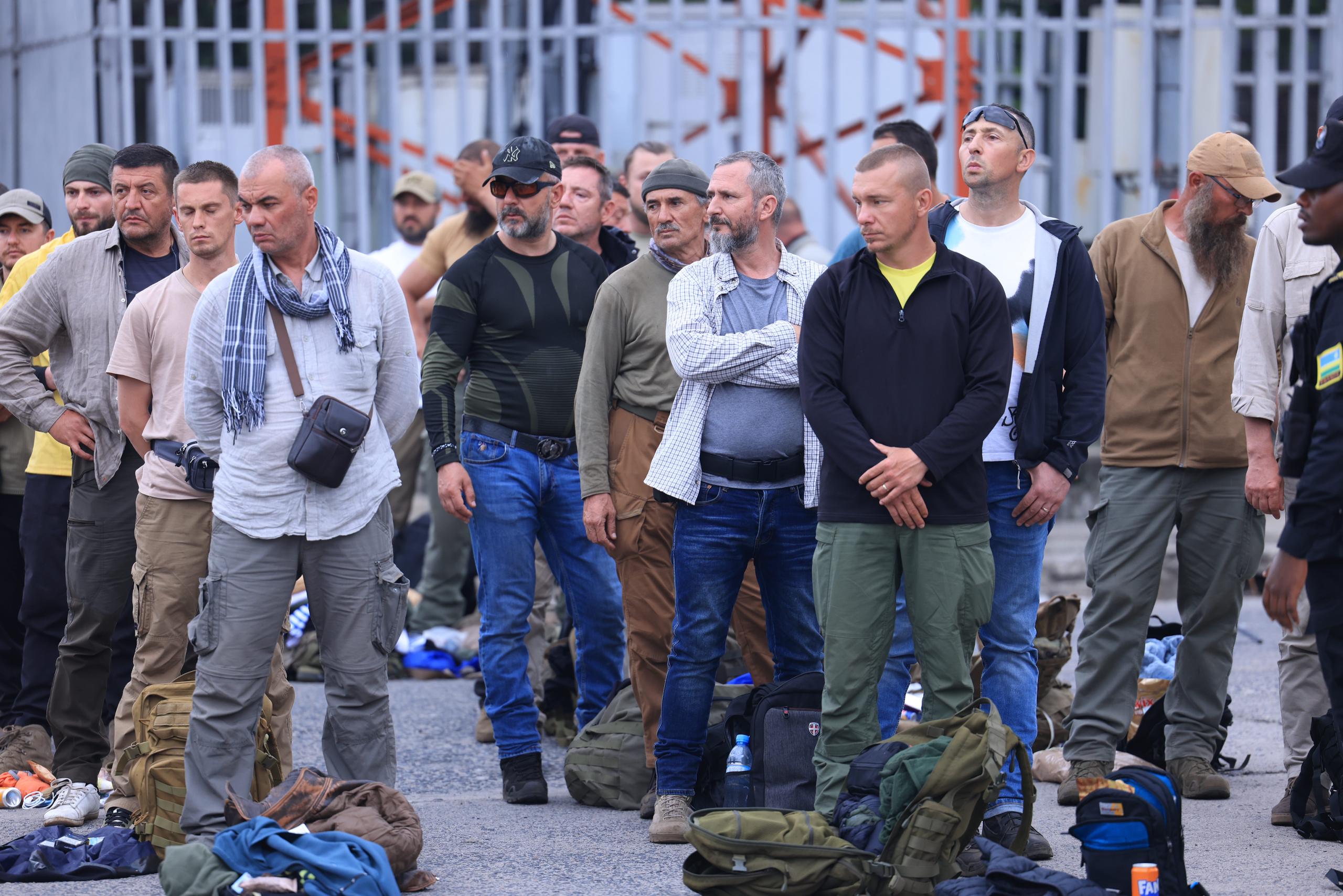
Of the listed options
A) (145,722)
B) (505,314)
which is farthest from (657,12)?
(145,722)

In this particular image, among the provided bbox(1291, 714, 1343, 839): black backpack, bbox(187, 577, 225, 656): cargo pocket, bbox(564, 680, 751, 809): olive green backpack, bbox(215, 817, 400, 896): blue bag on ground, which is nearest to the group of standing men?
bbox(187, 577, 225, 656): cargo pocket

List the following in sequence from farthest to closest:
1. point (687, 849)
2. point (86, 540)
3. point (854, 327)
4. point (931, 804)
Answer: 1. point (86, 540)
2. point (687, 849)
3. point (854, 327)
4. point (931, 804)

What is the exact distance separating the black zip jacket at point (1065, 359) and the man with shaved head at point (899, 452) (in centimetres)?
45

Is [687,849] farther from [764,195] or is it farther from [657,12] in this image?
[657,12]

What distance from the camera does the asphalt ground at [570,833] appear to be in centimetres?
519

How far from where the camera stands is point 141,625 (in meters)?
5.86

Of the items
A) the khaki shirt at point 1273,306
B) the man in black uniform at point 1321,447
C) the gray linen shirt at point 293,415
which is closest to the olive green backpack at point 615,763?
the gray linen shirt at point 293,415

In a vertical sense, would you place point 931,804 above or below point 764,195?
below

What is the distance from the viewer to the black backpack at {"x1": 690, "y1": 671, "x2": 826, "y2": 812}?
218 inches

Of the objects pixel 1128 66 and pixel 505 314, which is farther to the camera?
pixel 1128 66

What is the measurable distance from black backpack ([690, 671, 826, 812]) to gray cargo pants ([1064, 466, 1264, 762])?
3.60ft

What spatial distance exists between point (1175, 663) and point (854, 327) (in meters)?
2.15

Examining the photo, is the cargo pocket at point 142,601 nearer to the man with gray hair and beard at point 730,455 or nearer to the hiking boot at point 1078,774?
the man with gray hair and beard at point 730,455

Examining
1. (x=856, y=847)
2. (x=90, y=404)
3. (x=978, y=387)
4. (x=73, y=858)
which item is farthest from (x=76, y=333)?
(x=856, y=847)
